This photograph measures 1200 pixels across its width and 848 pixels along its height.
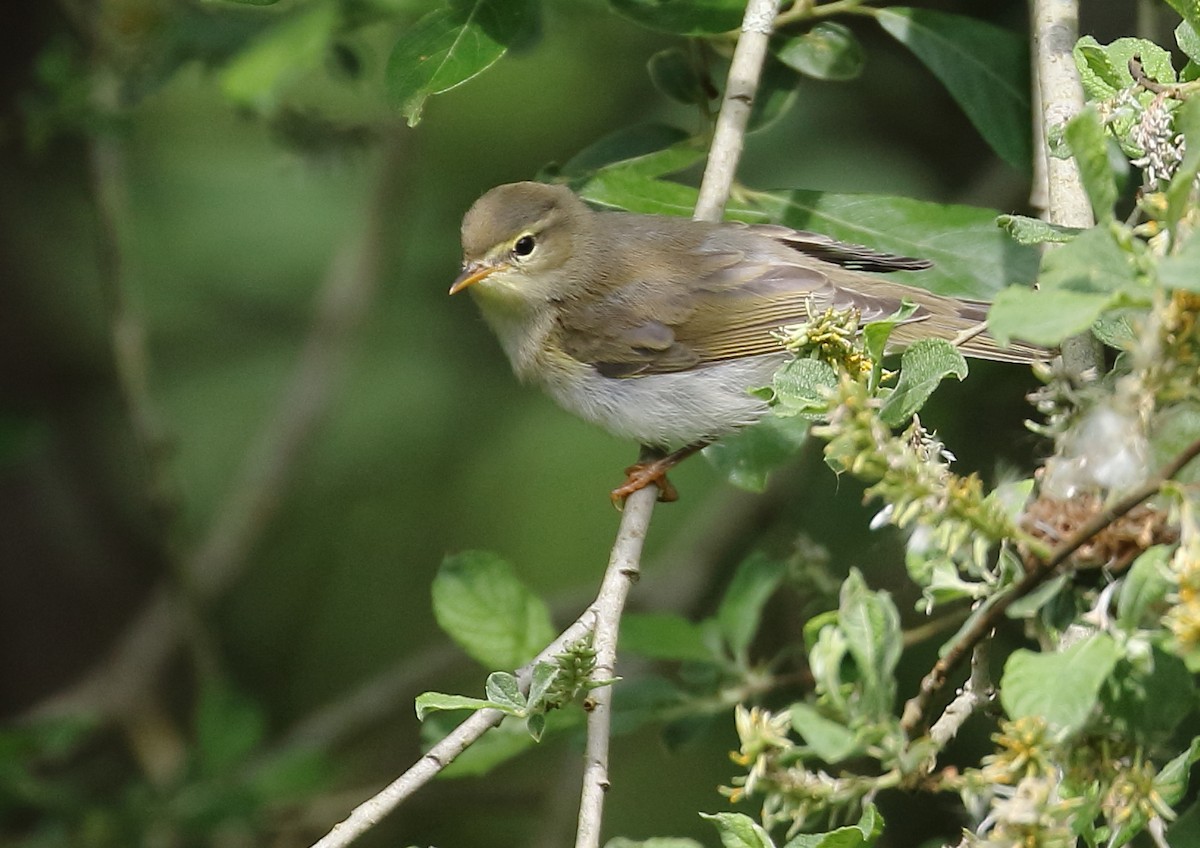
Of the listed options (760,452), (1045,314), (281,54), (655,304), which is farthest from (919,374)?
(655,304)

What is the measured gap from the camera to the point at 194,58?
3943mm

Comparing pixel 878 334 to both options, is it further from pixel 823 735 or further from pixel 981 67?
pixel 981 67

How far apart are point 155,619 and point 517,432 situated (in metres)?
1.72

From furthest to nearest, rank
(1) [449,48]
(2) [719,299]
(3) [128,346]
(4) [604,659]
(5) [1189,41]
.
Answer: (3) [128,346] < (2) [719,299] < (1) [449,48] < (4) [604,659] < (5) [1189,41]

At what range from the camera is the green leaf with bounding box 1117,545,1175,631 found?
1276 millimetres

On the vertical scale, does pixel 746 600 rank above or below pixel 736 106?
below

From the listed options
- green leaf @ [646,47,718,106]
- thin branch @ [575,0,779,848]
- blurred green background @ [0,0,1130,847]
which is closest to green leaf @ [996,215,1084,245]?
thin branch @ [575,0,779,848]

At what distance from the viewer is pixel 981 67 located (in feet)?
10.1

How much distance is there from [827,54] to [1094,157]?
69.6 inches

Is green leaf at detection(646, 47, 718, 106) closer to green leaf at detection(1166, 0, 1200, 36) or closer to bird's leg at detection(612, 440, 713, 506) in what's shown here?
bird's leg at detection(612, 440, 713, 506)

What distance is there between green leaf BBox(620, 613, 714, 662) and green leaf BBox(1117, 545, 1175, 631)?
174 centimetres

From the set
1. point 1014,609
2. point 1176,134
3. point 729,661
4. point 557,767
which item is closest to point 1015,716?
point 1014,609

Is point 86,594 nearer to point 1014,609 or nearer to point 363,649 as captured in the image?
point 363,649

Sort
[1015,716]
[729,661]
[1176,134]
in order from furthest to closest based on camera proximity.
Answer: [729,661] < [1176,134] < [1015,716]
